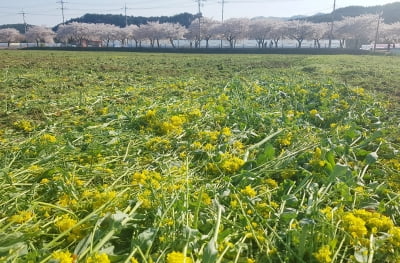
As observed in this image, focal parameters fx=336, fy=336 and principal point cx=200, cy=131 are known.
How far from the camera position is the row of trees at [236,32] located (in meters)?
65.3

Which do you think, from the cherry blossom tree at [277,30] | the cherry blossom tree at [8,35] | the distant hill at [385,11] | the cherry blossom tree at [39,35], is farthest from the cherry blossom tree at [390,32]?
the cherry blossom tree at [8,35]

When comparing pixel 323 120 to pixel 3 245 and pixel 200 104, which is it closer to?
pixel 200 104

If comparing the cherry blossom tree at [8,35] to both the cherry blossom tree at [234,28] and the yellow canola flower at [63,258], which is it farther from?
the yellow canola flower at [63,258]

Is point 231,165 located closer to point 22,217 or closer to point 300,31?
point 22,217

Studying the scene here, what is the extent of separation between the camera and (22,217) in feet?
6.74

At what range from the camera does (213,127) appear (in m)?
4.48

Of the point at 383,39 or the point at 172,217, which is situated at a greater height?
the point at 383,39

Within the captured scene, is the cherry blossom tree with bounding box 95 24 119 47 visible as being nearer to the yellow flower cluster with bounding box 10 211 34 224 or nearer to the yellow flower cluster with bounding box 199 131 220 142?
the yellow flower cluster with bounding box 199 131 220 142

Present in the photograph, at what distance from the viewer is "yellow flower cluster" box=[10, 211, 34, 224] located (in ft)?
6.66

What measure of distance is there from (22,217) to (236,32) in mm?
79556

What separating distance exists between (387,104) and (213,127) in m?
3.81

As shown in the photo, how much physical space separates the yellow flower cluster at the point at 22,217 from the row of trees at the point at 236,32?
65898 millimetres

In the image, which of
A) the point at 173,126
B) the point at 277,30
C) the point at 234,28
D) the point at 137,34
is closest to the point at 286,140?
the point at 173,126

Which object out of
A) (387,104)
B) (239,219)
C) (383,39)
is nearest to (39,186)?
(239,219)
